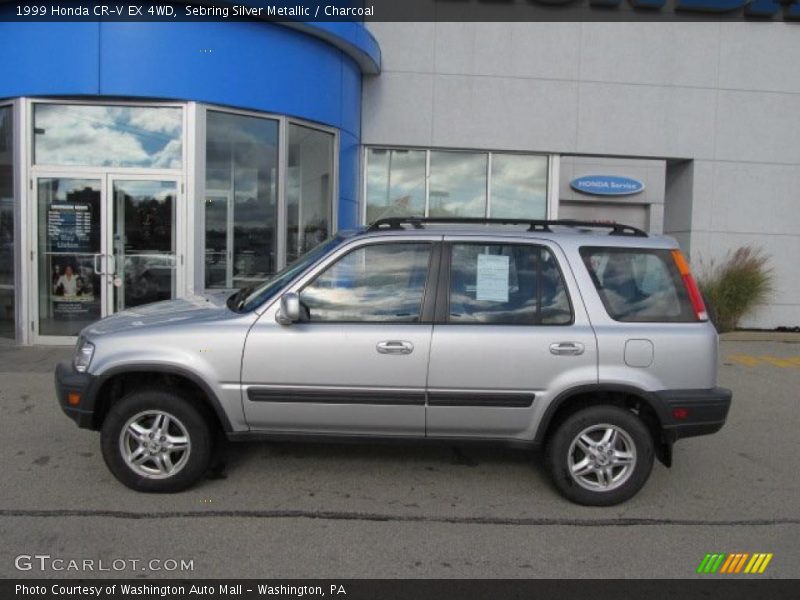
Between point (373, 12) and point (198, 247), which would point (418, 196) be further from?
point (198, 247)

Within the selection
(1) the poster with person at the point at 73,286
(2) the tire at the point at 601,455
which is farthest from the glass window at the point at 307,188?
(2) the tire at the point at 601,455

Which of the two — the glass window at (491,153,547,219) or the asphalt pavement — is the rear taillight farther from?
the glass window at (491,153,547,219)

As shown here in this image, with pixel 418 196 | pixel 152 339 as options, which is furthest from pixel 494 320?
pixel 418 196

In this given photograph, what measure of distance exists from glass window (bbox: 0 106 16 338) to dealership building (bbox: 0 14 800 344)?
3cm


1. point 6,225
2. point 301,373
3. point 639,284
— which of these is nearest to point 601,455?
point 639,284

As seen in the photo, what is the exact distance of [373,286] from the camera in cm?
415

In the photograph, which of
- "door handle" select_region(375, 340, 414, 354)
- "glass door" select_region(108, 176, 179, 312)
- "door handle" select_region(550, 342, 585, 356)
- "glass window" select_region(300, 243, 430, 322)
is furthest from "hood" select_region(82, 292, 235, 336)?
"glass door" select_region(108, 176, 179, 312)

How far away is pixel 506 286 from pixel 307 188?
652 centimetres

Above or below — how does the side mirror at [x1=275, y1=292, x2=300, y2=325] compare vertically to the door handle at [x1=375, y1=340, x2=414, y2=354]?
above

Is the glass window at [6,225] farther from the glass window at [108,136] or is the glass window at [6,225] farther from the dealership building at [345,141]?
the glass window at [108,136]

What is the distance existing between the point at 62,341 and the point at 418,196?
6.35 m

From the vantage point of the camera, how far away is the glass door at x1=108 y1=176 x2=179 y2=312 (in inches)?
345

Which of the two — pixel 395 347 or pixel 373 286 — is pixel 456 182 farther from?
pixel 395 347

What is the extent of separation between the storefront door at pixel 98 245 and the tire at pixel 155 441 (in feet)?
16.7
